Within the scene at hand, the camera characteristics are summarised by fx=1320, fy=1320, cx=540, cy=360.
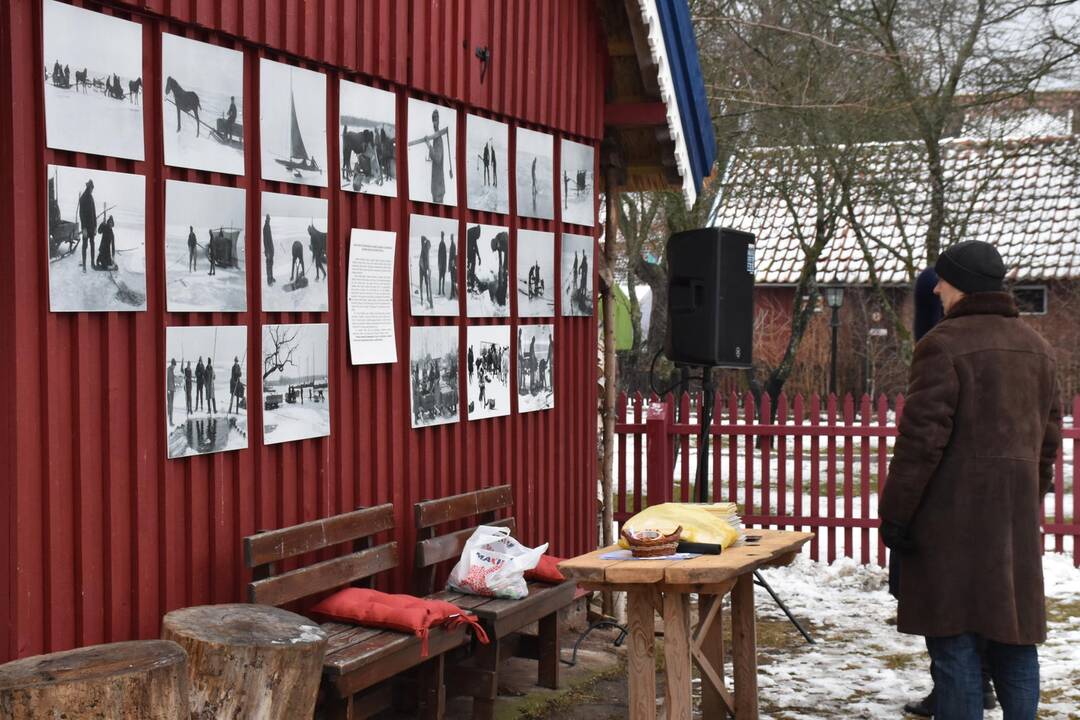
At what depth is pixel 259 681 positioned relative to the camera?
13.9ft

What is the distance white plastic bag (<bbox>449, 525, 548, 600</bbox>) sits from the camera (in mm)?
6371

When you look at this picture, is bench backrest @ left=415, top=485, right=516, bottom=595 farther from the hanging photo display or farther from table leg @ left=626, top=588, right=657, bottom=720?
table leg @ left=626, top=588, right=657, bottom=720

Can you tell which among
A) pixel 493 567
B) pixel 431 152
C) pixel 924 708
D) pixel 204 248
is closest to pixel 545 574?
pixel 493 567

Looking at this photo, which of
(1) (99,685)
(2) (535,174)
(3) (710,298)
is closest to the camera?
(1) (99,685)

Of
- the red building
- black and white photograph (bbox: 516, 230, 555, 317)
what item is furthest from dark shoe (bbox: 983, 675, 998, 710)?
black and white photograph (bbox: 516, 230, 555, 317)

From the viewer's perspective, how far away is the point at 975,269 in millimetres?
5281

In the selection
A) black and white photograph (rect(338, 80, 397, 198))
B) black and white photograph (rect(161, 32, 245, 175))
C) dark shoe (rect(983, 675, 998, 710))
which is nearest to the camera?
black and white photograph (rect(161, 32, 245, 175))

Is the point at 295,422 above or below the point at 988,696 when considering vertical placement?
above

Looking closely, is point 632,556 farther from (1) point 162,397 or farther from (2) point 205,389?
(1) point 162,397

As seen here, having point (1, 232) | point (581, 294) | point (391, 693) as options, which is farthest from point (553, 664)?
point (1, 232)

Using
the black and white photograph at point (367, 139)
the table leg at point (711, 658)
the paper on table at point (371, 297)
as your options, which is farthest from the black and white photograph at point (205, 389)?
the table leg at point (711, 658)

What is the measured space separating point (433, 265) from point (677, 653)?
234 cm

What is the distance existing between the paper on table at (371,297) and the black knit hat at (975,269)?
2511 mm

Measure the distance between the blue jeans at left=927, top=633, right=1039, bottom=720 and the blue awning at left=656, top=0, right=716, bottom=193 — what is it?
420 centimetres
